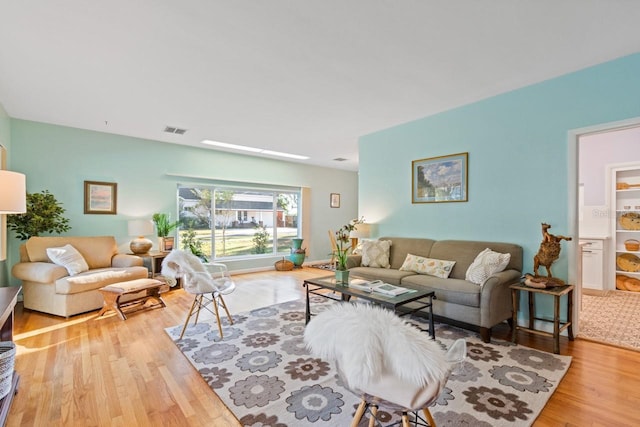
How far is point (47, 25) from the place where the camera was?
86.0 inches

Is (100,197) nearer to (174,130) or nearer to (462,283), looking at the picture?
(174,130)

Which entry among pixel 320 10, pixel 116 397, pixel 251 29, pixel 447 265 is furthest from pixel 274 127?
pixel 116 397

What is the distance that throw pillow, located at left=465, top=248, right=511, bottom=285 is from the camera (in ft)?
10.1

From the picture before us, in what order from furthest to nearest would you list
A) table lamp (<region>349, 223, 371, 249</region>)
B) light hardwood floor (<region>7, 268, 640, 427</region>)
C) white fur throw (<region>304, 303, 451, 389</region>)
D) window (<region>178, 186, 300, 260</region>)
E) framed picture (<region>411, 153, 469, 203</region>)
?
window (<region>178, 186, 300, 260</region>), table lamp (<region>349, 223, 371, 249</region>), framed picture (<region>411, 153, 469, 203</region>), light hardwood floor (<region>7, 268, 640, 427</region>), white fur throw (<region>304, 303, 451, 389</region>)

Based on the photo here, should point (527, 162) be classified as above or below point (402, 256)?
above

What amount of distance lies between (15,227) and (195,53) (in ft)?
12.1

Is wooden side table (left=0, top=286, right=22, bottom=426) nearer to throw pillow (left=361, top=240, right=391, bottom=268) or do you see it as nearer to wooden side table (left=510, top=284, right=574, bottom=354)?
throw pillow (left=361, top=240, right=391, bottom=268)

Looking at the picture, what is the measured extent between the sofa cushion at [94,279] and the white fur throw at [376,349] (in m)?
3.71

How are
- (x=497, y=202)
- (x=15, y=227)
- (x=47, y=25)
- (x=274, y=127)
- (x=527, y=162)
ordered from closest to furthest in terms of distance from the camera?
(x=47, y=25) → (x=527, y=162) → (x=497, y=202) → (x=15, y=227) → (x=274, y=127)

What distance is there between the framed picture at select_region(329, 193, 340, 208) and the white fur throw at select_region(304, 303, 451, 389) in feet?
22.5

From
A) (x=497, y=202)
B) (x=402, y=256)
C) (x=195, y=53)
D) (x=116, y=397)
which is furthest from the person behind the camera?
(x=402, y=256)

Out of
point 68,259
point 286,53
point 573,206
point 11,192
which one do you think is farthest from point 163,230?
point 573,206

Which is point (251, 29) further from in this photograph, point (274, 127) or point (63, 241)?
point (63, 241)

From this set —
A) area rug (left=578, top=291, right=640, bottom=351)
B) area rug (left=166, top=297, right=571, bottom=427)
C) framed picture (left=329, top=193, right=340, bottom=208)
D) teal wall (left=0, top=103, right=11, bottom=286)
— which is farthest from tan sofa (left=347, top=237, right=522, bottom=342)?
teal wall (left=0, top=103, right=11, bottom=286)
